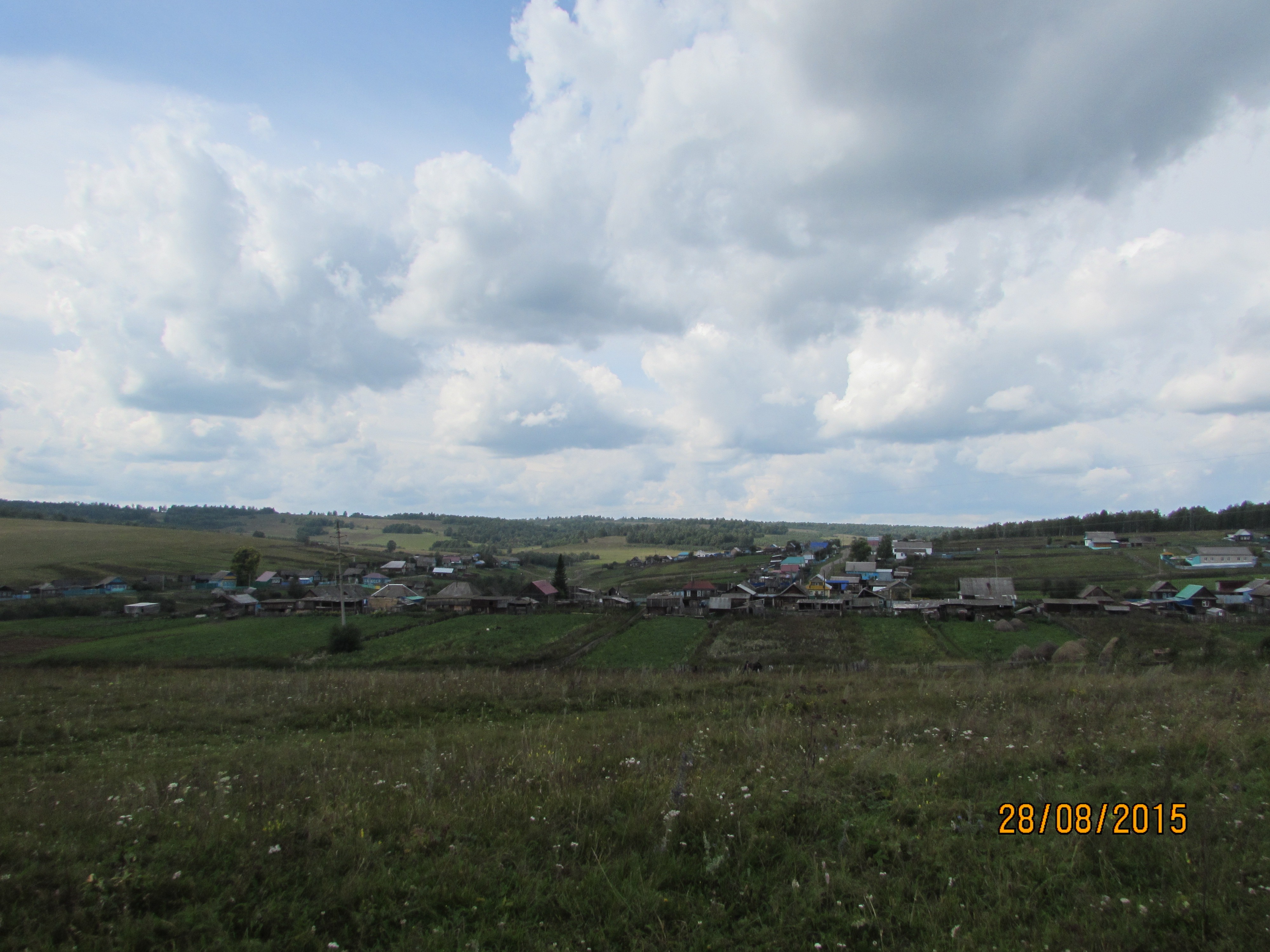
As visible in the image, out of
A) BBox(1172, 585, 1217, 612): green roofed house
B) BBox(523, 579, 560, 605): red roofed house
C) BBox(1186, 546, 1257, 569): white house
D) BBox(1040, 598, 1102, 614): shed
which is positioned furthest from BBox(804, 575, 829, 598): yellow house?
BBox(1186, 546, 1257, 569): white house

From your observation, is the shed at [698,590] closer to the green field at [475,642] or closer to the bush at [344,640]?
the green field at [475,642]

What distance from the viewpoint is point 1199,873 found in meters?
4.72

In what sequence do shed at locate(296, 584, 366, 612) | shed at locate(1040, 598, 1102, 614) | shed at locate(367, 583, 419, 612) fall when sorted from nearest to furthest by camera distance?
1. shed at locate(1040, 598, 1102, 614)
2. shed at locate(296, 584, 366, 612)
3. shed at locate(367, 583, 419, 612)

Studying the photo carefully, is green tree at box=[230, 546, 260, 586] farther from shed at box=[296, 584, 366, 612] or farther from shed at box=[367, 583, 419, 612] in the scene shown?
shed at box=[367, 583, 419, 612]

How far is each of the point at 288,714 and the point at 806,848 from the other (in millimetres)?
12773

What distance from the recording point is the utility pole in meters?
44.5

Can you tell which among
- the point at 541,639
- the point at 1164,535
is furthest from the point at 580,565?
the point at 1164,535

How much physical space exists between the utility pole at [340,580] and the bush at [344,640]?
0.55 metres

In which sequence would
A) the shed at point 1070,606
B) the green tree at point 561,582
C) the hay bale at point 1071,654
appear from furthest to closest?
the green tree at point 561,582 < the shed at point 1070,606 < the hay bale at point 1071,654

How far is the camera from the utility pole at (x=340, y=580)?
146ft

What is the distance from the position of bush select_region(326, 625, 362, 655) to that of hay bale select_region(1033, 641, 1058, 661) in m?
41.0

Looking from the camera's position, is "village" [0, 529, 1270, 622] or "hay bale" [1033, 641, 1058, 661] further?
"village" [0, 529, 1270, 622]

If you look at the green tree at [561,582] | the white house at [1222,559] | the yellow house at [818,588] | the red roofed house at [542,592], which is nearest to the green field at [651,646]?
the yellow house at [818,588]
